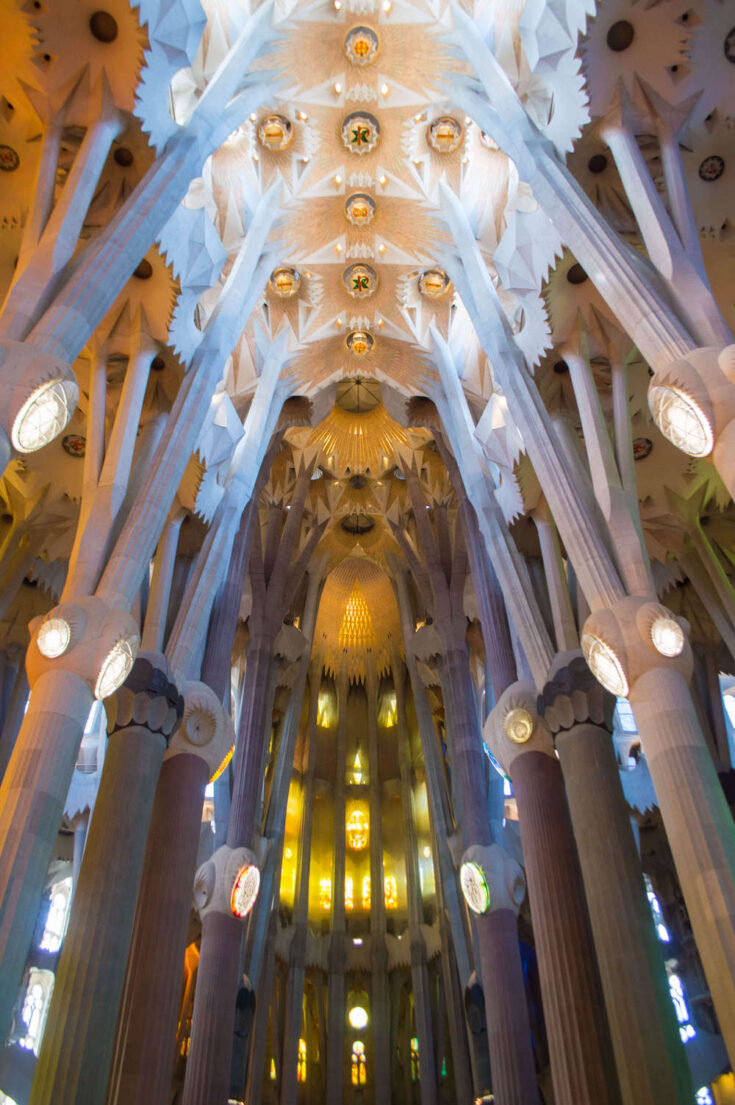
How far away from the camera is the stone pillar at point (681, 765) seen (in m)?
7.14

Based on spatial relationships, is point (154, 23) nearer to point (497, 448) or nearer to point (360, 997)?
point (497, 448)

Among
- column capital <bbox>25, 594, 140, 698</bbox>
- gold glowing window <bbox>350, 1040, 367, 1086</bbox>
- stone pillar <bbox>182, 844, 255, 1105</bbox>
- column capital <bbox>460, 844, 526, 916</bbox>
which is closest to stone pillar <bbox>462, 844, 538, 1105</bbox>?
column capital <bbox>460, 844, 526, 916</bbox>

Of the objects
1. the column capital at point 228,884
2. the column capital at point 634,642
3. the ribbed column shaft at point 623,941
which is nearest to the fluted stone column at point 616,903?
the ribbed column shaft at point 623,941

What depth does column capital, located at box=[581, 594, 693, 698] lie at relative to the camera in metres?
9.09

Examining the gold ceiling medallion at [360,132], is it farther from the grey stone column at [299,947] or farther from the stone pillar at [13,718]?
the grey stone column at [299,947]

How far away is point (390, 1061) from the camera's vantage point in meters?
21.4

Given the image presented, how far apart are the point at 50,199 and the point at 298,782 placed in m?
19.1

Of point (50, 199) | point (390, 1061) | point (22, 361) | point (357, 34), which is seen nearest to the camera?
point (22, 361)

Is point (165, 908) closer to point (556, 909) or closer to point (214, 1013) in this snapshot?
Result: point (214, 1013)

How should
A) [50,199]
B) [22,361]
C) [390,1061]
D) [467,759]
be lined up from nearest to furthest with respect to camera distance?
[22,361] → [50,199] → [467,759] → [390,1061]

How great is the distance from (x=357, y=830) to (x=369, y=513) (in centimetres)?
932

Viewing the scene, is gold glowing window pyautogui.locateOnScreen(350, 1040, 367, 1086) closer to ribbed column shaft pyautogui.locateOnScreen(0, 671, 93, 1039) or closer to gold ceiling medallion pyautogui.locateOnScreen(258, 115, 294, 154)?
ribbed column shaft pyautogui.locateOnScreen(0, 671, 93, 1039)

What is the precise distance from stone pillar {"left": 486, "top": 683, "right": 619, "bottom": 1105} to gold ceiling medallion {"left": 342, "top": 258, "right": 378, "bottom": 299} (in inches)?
382

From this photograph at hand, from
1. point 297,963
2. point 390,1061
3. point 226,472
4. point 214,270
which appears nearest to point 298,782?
point 297,963
